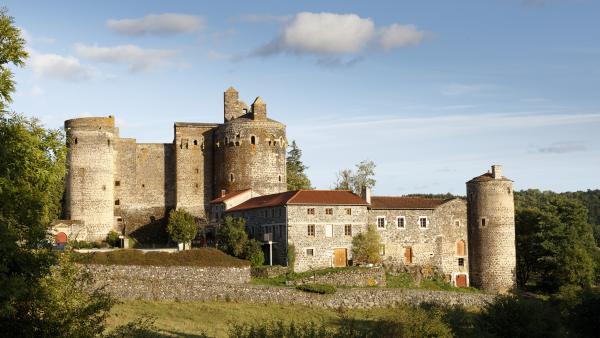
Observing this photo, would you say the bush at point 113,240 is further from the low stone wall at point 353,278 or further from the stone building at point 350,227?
the low stone wall at point 353,278

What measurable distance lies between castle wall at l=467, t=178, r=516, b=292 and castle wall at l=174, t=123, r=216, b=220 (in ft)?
72.6

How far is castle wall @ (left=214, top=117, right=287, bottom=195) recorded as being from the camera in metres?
67.6

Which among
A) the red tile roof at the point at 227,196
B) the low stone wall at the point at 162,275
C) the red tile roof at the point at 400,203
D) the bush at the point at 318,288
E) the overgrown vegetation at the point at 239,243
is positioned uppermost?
the red tile roof at the point at 227,196

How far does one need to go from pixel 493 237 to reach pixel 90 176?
103ft

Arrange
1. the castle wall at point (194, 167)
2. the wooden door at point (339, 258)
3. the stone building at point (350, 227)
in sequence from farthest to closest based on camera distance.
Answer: the castle wall at point (194, 167), the wooden door at point (339, 258), the stone building at point (350, 227)

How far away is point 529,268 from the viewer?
71.4 metres

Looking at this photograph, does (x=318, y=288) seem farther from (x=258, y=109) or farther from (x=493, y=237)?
(x=258, y=109)

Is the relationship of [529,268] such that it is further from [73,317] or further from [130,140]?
[73,317]

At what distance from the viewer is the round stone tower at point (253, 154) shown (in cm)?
6756

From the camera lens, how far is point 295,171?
314 ft

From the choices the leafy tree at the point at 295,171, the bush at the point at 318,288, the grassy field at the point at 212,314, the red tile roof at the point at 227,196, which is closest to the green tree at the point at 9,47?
the grassy field at the point at 212,314

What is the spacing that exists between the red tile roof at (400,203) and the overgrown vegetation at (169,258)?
494 inches

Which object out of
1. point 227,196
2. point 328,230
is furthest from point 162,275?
point 227,196

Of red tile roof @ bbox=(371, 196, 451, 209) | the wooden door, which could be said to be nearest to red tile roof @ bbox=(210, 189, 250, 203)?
red tile roof @ bbox=(371, 196, 451, 209)
